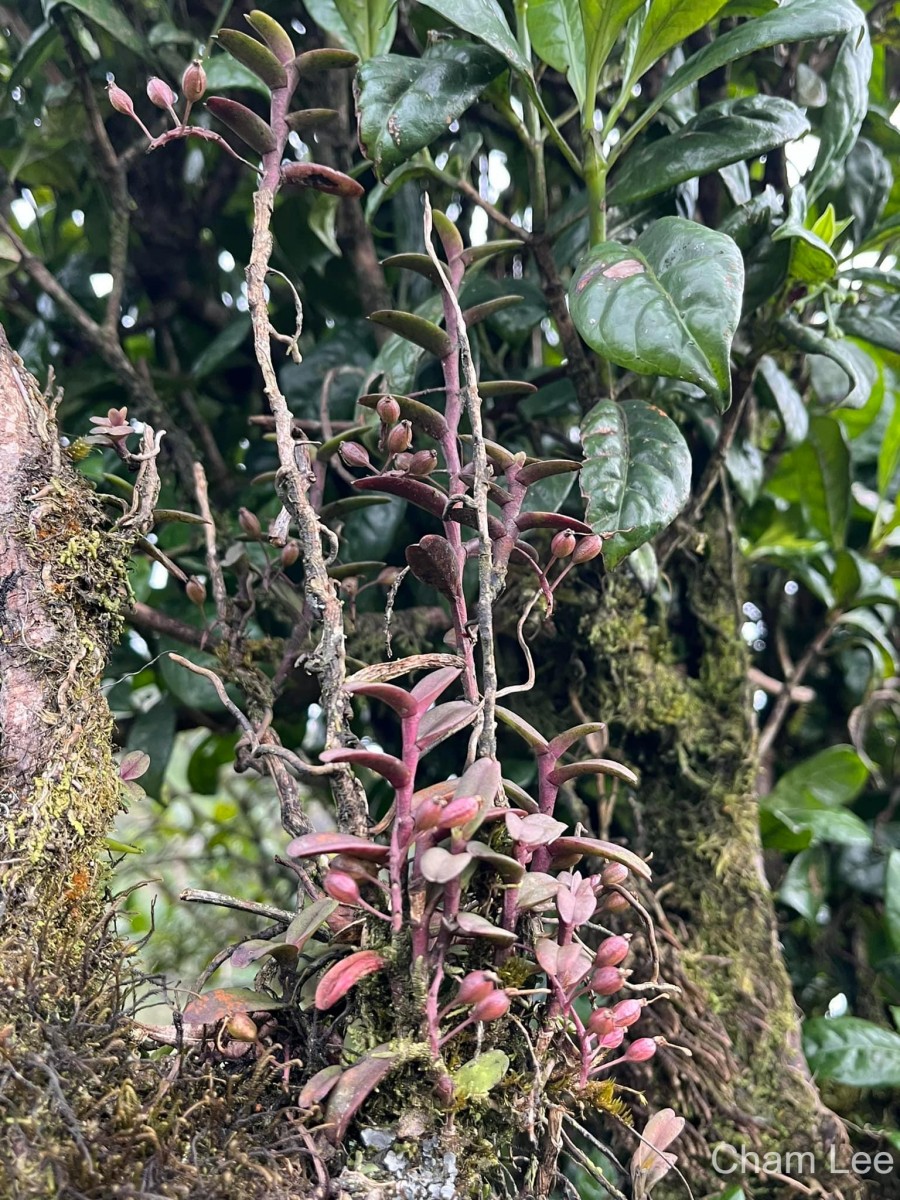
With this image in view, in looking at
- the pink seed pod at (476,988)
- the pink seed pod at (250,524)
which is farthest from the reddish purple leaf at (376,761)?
the pink seed pod at (250,524)

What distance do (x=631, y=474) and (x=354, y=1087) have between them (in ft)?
1.57

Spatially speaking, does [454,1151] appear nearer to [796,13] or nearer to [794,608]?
[796,13]

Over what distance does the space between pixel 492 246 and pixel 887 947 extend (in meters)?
0.95

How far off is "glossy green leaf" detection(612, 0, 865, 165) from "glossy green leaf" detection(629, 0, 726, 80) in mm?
25

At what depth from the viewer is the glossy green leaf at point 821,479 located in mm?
1190

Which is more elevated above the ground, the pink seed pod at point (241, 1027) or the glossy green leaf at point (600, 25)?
the glossy green leaf at point (600, 25)

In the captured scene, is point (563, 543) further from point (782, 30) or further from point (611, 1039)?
point (782, 30)

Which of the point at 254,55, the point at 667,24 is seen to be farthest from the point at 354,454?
the point at 667,24

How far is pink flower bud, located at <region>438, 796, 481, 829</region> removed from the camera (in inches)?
18.5

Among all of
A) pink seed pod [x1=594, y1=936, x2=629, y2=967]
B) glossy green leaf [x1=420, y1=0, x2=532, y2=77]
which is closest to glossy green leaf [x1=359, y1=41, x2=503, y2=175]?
glossy green leaf [x1=420, y1=0, x2=532, y2=77]

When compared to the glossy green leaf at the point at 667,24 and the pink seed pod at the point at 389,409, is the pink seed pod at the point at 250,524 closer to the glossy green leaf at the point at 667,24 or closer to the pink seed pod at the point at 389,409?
the pink seed pod at the point at 389,409

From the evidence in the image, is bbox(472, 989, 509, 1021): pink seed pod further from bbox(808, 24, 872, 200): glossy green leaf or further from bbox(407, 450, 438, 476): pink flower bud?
bbox(808, 24, 872, 200): glossy green leaf

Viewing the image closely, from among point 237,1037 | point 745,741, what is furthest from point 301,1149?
point 745,741

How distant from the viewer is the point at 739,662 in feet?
3.36
